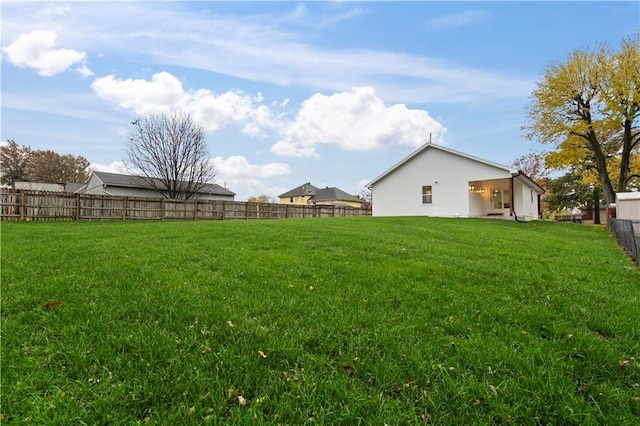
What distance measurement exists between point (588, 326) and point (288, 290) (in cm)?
323

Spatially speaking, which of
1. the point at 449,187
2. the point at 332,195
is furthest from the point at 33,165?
the point at 449,187

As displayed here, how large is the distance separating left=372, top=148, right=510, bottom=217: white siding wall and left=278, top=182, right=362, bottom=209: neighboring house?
3008cm

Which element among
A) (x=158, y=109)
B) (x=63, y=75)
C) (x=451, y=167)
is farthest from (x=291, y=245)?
(x=158, y=109)

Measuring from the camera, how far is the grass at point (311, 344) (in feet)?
6.93

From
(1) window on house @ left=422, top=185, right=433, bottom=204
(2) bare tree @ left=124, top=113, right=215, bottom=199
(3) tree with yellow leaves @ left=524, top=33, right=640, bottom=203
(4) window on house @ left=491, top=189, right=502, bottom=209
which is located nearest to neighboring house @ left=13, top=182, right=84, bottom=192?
(2) bare tree @ left=124, top=113, right=215, bottom=199

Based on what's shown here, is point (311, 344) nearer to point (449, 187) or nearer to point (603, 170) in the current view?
point (449, 187)

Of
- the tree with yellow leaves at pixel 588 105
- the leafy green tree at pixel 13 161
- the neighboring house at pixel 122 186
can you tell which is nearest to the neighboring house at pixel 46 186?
the neighboring house at pixel 122 186

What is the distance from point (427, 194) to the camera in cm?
2059

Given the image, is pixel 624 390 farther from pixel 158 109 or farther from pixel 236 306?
pixel 158 109

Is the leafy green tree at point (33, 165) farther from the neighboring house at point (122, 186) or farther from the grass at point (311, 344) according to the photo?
the grass at point (311, 344)

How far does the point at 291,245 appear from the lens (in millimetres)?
6828

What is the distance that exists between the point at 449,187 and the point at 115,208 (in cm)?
1942

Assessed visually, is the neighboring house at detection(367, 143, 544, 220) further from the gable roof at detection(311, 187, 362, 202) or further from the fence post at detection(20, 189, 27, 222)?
the gable roof at detection(311, 187, 362, 202)

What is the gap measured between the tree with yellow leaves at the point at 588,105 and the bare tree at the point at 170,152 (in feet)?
82.0
